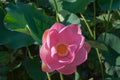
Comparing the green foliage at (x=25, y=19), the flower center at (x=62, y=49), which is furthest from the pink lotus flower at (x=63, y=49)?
the green foliage at (x=25, y=19)

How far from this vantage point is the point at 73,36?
0.88 m

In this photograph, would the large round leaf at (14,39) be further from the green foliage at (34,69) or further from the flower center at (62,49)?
the flower center at (62,49)

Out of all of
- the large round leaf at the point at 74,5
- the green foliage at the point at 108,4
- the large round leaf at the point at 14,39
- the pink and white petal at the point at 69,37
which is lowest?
the large round leaf at the point at 14,39

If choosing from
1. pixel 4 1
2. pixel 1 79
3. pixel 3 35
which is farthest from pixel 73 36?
pixel 4 1

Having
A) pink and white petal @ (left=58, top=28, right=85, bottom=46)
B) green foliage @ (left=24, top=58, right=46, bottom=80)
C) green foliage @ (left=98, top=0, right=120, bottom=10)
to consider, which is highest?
pink and white petal @ (left=58, top=28, right=85, bottom=46)

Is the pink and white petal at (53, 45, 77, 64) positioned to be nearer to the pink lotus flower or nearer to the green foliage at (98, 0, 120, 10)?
the pink lotus flower

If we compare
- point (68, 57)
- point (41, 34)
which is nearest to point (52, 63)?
point (68, 57)

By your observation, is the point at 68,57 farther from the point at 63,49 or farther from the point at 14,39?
the point at 14,39

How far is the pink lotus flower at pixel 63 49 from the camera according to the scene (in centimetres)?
84

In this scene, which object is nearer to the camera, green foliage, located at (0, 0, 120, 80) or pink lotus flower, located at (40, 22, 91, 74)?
pink lotus flower, located at (40, 22, 91, 74)

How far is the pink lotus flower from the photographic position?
33.3 inches

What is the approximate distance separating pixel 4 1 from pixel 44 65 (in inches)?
26.2

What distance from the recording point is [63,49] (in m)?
0.87

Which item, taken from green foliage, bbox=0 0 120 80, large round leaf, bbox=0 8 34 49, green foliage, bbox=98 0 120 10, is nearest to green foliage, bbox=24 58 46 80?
green foliage, bbox=0 0 120 80
